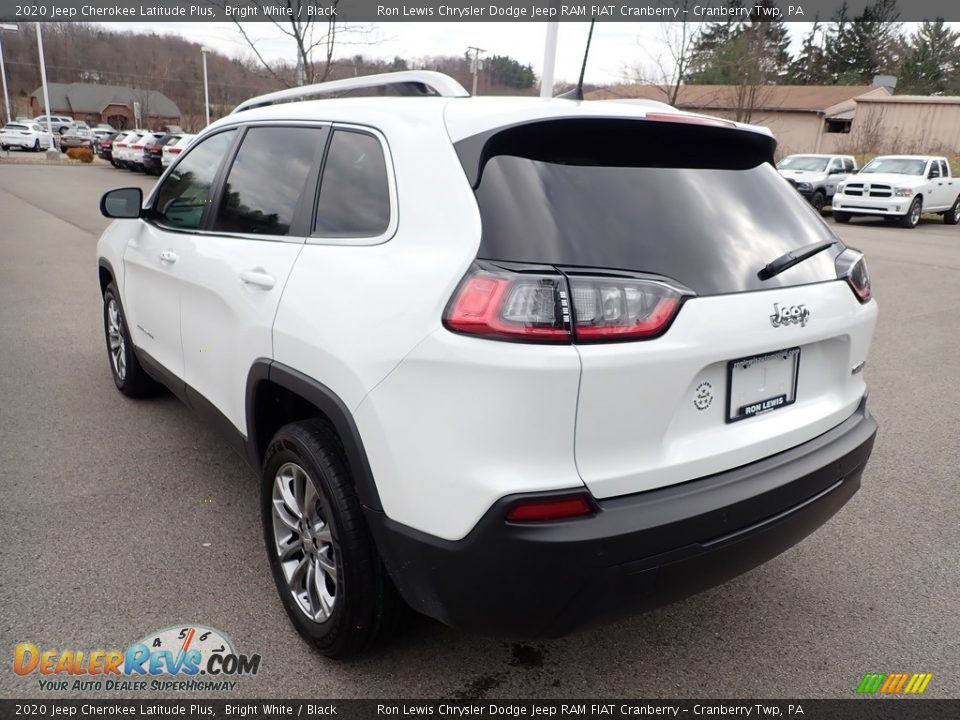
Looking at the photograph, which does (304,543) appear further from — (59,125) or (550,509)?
(59,125)

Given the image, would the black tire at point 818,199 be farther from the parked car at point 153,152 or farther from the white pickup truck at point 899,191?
the parked car at point 153,152

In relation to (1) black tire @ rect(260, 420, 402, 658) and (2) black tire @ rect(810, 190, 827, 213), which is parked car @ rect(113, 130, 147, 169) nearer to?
(2) black tire @ rect(810, 190, 827, 213)

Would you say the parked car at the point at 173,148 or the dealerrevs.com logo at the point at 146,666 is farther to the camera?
the parked car at the point at 173,148

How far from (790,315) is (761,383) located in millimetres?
Answer: 227

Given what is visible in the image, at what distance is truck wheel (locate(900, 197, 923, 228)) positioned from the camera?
19423 mm

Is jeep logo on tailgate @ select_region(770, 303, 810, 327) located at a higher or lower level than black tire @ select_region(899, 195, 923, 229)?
higher

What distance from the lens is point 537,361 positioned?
1.78 meters

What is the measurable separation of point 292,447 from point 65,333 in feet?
16.7

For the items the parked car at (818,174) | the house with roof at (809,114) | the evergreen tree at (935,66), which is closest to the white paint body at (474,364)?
the parked car at (818,174)

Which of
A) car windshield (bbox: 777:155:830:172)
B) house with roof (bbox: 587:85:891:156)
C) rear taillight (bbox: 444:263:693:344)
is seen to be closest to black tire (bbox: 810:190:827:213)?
car windshield (bbox: 777:155:830:172)

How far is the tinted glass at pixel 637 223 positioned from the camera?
6.33ft

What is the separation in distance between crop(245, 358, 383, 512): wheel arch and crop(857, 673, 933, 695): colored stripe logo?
178 cm

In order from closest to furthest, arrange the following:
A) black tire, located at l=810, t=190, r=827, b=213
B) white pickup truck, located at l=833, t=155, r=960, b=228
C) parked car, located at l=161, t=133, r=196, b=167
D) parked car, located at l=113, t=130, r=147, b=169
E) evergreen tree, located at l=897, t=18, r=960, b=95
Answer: white pickup truck, located at l=833, t=155, r=960, b=228 → black tire, located at l=810, t=190, r=827, b=213 → parked car, located at l=161, t=133, r=196, b=167 → parked car, located at l=113, t=130, r=147, b=169 → evergreen tree, located at l=897, t=18, r=960, b=95

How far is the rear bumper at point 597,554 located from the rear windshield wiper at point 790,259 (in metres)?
0.57
